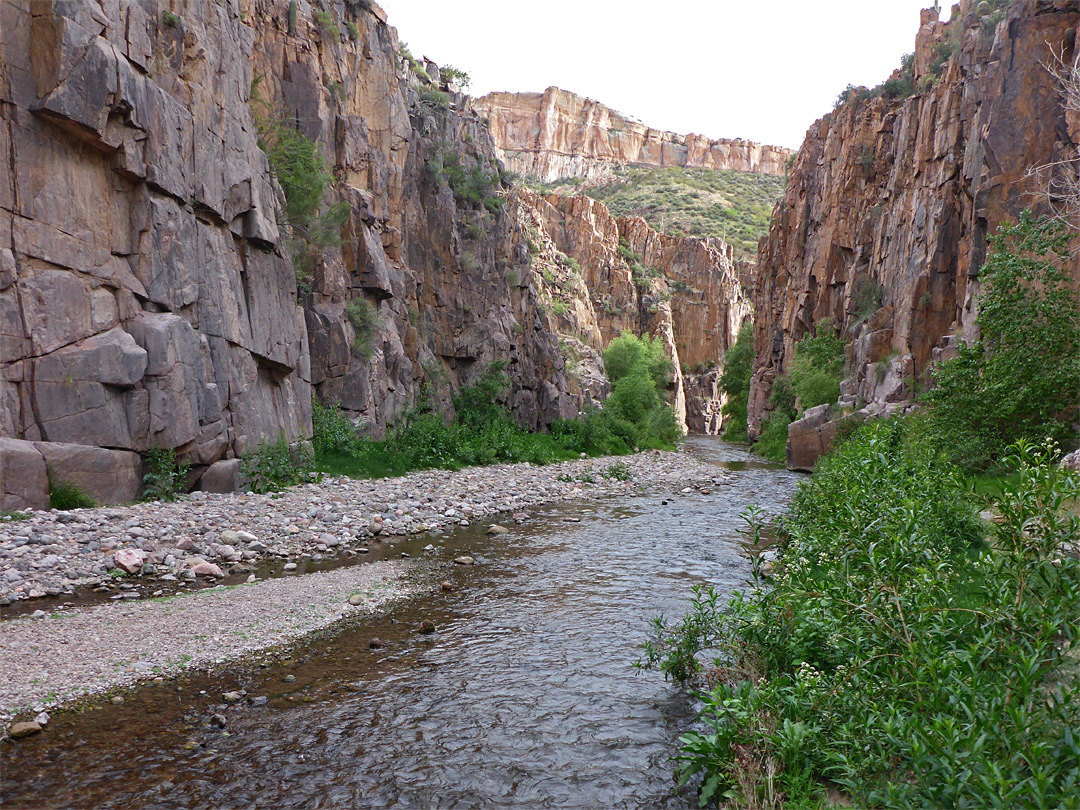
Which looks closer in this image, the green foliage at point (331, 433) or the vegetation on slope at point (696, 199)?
the green foliage at point (331, 433)

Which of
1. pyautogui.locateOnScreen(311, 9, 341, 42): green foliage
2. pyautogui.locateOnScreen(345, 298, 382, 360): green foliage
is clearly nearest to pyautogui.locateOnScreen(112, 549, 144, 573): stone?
pyautogui.locateOnScreen(345, 298, 382, 360): green foliage

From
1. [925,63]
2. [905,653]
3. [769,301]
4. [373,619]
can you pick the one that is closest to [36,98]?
[373,619]

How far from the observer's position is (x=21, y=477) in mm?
11648

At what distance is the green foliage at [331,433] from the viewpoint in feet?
70.9

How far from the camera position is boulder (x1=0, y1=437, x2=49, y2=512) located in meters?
11.4

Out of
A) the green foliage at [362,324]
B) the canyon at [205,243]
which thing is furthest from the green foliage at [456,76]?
the green foliage at [362,324]

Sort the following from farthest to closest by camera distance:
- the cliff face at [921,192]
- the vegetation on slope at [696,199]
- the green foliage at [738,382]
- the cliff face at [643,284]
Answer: the vegetation on slope at [696,199] < the green foliage at [738,382] < the cliff face at [643,284] < the cliff face at [921,192]

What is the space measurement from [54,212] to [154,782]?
12.8 meters

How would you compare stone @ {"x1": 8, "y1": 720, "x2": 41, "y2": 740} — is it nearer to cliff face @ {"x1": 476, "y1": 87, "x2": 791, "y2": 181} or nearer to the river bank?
the river bank

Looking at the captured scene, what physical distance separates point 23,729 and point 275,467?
41.0 ft

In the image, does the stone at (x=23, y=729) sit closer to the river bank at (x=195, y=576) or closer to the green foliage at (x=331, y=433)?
the river bank at (x=195, y=576)

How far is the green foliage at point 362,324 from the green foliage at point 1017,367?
18960 millimetres

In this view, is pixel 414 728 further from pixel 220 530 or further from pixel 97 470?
pixel 97 470

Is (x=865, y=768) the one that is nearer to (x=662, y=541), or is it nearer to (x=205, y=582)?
(x=205, y=582)
